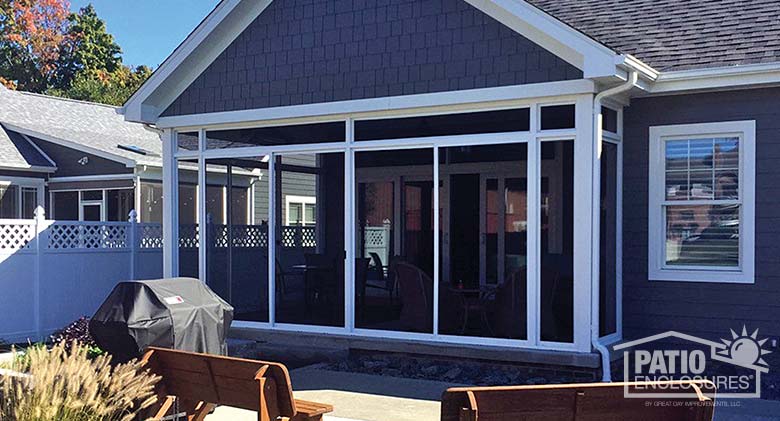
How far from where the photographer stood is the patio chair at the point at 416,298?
9273mm

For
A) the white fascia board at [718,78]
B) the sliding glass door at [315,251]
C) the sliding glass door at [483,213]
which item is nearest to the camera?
the white fascia board at [718,78]

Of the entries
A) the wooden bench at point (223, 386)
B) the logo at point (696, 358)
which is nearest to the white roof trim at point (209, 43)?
the logo at point (696, 358)

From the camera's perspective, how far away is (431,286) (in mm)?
9297

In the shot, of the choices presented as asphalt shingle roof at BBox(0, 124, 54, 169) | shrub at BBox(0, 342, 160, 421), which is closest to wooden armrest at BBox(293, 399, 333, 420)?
shrub at BBox(0, 342, 160, 421)

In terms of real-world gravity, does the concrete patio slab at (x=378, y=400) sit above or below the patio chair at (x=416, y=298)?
below

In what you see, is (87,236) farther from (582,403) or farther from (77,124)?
(77,124)

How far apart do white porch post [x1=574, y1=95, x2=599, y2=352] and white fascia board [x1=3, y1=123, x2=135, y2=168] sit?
12227 mm

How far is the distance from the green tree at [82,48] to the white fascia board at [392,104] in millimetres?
34202

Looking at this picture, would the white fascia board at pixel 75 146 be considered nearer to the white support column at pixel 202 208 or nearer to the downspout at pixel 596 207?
the white support column at pixel 202 208

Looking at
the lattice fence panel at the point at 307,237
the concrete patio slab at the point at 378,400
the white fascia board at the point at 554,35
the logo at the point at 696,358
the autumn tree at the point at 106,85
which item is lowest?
the concrete patio slab at the point at 378,400

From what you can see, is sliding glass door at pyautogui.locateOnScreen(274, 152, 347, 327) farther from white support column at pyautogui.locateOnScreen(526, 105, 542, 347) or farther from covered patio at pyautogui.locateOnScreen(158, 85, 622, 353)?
white support column at pyautogui.locateOnScreen(526, 105, 542, 347)

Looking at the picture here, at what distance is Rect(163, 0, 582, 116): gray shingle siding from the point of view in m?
8.44

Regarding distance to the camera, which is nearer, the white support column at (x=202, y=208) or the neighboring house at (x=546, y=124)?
the neighboring house at (x=546, y=124)

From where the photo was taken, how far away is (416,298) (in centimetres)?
934
